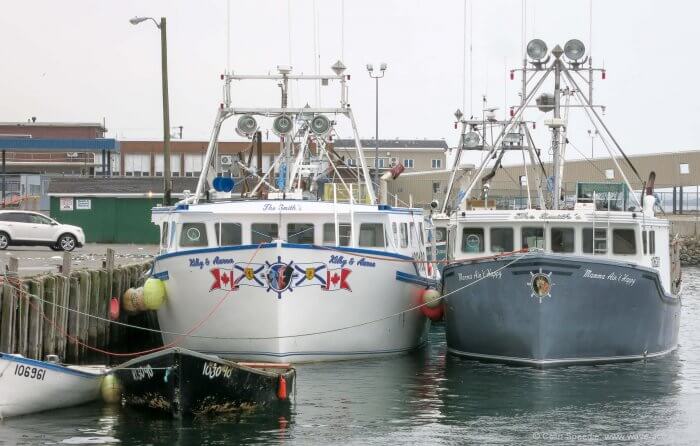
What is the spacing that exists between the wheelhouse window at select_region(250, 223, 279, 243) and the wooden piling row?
3929 millimetres

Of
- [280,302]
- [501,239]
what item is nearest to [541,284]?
[501,239]

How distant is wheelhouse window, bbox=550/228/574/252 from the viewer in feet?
89.3

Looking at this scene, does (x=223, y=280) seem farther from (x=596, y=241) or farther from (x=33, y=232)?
(x=33, y=232)

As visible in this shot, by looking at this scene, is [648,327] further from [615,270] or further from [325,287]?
[325,287]

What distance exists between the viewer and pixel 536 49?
29.8 metres

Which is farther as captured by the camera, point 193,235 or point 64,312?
point 193,235

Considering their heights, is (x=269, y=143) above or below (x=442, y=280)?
above

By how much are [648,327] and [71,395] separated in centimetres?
1293

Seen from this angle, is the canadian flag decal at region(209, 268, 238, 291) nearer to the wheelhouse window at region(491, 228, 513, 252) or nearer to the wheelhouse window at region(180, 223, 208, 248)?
the wheelhouse window at region(180, 223, 208, 248)

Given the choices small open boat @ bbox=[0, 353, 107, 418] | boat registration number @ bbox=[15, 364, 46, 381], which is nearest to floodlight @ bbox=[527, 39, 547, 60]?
small open boat @ bbox=[0, 353, 107, 418]

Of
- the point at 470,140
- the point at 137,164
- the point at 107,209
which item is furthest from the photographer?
the point at 137,164

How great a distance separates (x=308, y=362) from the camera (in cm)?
2595

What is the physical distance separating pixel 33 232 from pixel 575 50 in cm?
2341


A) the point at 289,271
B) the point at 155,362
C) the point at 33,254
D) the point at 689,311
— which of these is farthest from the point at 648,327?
the point at 33,254
